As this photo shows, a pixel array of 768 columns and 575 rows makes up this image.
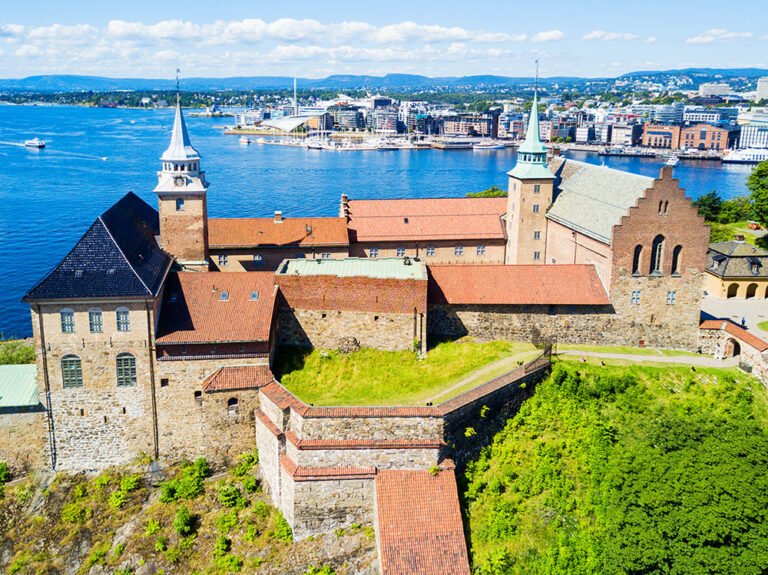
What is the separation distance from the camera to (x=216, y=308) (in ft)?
142

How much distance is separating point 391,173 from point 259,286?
494 ft

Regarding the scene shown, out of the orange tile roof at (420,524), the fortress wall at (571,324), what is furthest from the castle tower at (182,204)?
the orange tile roof at (420,524)

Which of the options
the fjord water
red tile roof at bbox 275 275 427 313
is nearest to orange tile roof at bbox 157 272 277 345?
red tile roof at bbox 275 275 427 313

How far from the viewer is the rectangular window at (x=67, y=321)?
130ft

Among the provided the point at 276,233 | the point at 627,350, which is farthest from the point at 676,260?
the point at 276,233

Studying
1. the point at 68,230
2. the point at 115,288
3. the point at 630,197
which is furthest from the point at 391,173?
the point at 115,288

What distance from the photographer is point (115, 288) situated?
3959 cm

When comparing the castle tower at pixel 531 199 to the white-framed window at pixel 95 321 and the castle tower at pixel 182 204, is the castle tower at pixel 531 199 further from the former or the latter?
the white-framed window at pixel 95 321

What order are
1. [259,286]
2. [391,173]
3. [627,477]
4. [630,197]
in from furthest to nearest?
[391,173], [630,197], [259,286], [627,477]

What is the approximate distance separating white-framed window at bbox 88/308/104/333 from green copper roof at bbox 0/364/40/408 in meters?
5.53

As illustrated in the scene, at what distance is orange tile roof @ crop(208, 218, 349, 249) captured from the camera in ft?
196

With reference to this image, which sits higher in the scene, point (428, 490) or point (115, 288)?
point (115, 288)

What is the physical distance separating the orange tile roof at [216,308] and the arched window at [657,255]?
25192mm

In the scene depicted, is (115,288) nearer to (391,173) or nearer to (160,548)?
(160,548)
